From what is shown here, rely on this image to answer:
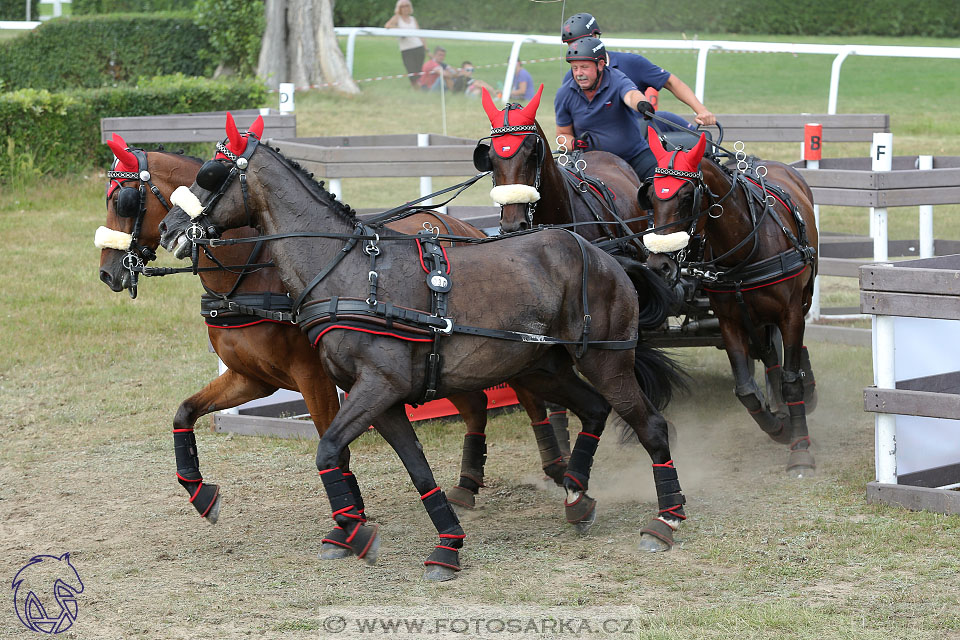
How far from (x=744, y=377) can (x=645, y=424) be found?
1388mm

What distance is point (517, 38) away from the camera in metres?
15.7

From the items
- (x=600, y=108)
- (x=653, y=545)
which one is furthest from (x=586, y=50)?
(x=653, y=545)

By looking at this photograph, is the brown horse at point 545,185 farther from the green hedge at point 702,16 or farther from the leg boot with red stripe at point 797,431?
the green hedge at point 702,16

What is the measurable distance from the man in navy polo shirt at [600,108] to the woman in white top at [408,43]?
561 inches

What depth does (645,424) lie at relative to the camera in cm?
575

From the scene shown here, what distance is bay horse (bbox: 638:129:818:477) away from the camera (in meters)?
6.52

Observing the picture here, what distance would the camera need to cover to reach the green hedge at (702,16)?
28.1 meters

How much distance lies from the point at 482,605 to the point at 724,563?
122 centimetres

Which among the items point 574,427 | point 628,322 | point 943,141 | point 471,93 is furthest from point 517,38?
point 628,322

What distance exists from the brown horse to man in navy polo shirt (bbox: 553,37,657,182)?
1.05 feet

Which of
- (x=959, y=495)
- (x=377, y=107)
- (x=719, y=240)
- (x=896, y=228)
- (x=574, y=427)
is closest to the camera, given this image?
(x=959, y=495)

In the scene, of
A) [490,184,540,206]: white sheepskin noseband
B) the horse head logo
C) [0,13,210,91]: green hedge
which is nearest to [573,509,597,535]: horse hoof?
[490,184,540,206]: white sheepskin noseband

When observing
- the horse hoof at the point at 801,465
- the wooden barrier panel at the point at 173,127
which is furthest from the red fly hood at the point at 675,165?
the wooden barrier panel at the point at 173,127

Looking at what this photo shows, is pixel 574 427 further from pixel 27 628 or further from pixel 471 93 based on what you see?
pixel 471 93
